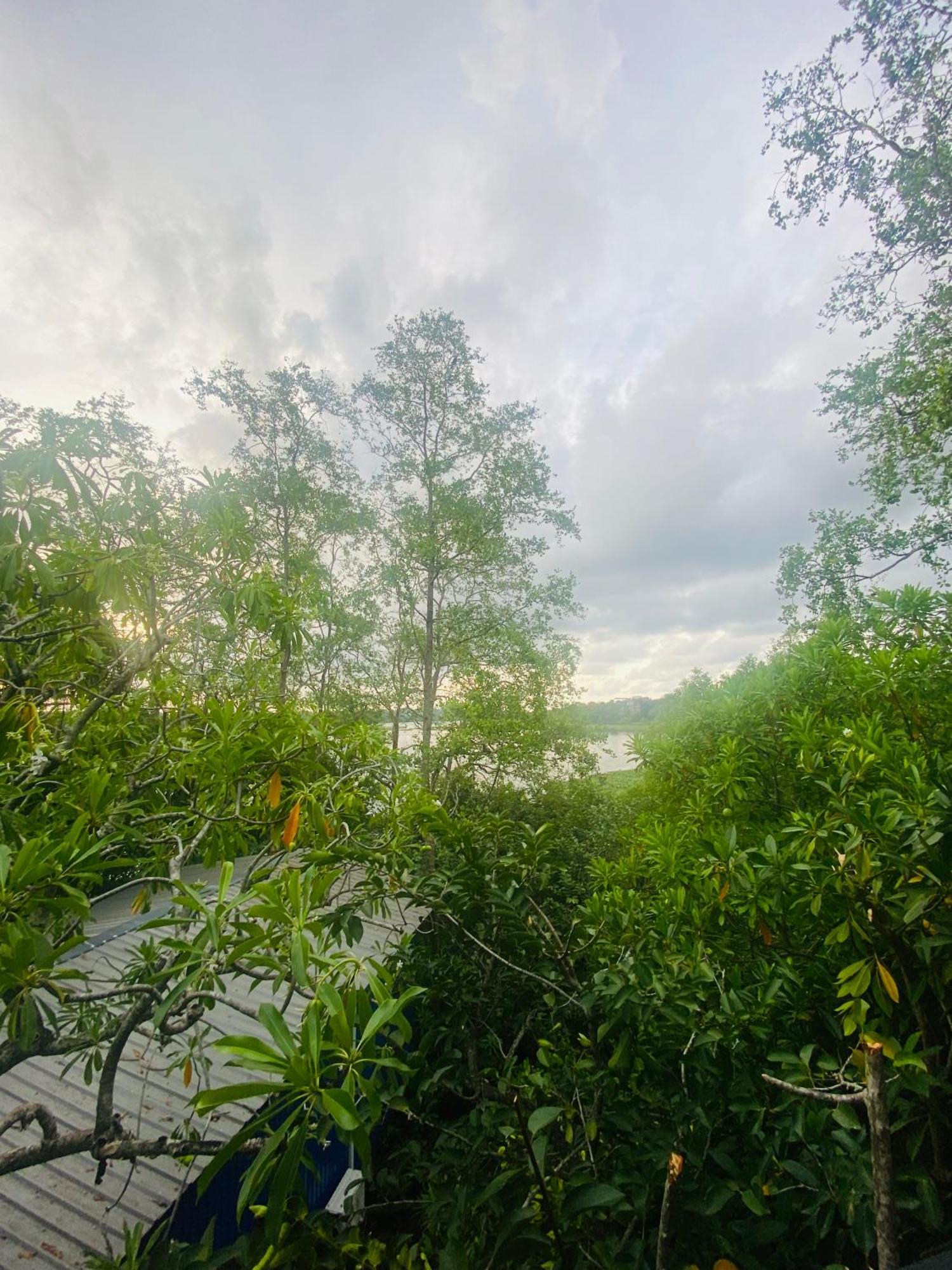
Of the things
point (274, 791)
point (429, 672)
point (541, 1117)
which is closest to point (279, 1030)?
point (541, 1117)

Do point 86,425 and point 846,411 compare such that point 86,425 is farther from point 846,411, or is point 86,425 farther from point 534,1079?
point 846,411

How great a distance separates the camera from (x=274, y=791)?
1746 millimetres

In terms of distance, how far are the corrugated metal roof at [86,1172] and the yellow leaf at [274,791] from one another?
1.10 feet

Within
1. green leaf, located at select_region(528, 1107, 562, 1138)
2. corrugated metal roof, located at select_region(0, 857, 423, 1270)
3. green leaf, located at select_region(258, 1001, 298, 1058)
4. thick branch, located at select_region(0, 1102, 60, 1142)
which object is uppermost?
green leaf, located at select_region(258, 1001, 298, 1058)

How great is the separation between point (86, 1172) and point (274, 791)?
2341 millimetres

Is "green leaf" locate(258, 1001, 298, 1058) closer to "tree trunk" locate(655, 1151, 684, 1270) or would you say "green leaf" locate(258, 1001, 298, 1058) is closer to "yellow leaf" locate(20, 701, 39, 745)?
"tree trunk" locate(655, 1151, 684, 1270)

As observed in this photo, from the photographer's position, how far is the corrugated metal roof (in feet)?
6.73

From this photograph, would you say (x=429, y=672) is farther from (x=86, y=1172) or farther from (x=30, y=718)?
(x=30, y=718)

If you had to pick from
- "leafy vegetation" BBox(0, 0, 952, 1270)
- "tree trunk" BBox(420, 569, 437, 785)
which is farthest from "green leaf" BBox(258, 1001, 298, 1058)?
"tree trunk" BBox(420, 569, 437, 785)

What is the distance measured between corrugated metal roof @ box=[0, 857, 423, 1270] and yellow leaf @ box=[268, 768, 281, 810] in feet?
1.10

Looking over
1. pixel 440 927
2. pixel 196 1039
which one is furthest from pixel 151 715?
pixel 440 927

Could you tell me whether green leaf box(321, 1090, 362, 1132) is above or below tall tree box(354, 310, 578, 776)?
below

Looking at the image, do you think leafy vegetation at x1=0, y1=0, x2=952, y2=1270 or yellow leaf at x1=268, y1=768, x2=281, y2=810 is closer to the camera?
leafy vegetation at x1=0, y1=0, x2=952, y2=1270

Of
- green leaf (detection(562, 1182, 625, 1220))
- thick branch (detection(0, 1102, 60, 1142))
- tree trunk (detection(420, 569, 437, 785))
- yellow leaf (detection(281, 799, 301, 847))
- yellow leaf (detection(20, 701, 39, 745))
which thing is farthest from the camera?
tree trunk (detection(420, 569, 437, 785))
